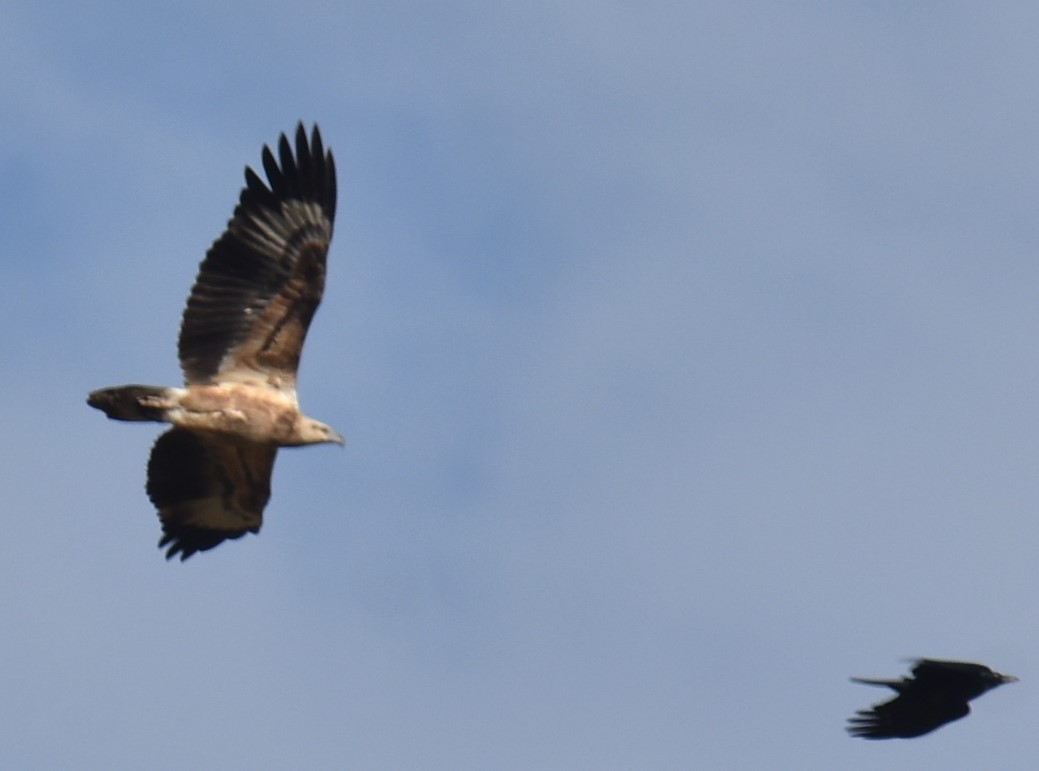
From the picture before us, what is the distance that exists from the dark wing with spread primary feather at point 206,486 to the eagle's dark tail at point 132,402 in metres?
0.60

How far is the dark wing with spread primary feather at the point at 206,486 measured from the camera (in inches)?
996

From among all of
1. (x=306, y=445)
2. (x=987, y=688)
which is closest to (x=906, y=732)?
(x=987, y=688)

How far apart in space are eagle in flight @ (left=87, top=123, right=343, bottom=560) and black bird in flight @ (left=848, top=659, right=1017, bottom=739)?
5322mm

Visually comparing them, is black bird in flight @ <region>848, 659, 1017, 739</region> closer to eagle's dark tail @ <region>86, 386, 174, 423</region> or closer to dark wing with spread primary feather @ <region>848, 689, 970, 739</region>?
dark wing with spread primary feather @ <region>848, 689, 970, 739</region>

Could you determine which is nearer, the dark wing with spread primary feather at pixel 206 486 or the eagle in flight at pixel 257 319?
the eagle in flight at pixel 257 319

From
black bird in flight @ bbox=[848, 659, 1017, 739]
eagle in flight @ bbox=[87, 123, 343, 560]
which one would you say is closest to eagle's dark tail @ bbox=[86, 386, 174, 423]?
eagle in flight @ bbox=[87, 123, 343, 560]

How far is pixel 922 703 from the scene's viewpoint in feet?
78.8

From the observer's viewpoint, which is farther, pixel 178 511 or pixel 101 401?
pixel 178 511

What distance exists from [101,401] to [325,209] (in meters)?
2.64

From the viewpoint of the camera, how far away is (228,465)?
1004 inches

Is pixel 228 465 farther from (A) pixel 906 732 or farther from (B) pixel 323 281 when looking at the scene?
(A) pixel 906 732

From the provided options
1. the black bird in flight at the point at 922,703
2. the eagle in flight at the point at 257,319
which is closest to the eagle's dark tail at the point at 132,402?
the eagle in flight at the point at 257,319

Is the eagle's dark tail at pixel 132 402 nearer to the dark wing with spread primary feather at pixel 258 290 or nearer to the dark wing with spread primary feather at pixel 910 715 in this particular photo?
the dark wing with spread primary feather at pixel 258 290

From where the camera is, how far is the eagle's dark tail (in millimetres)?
24203
